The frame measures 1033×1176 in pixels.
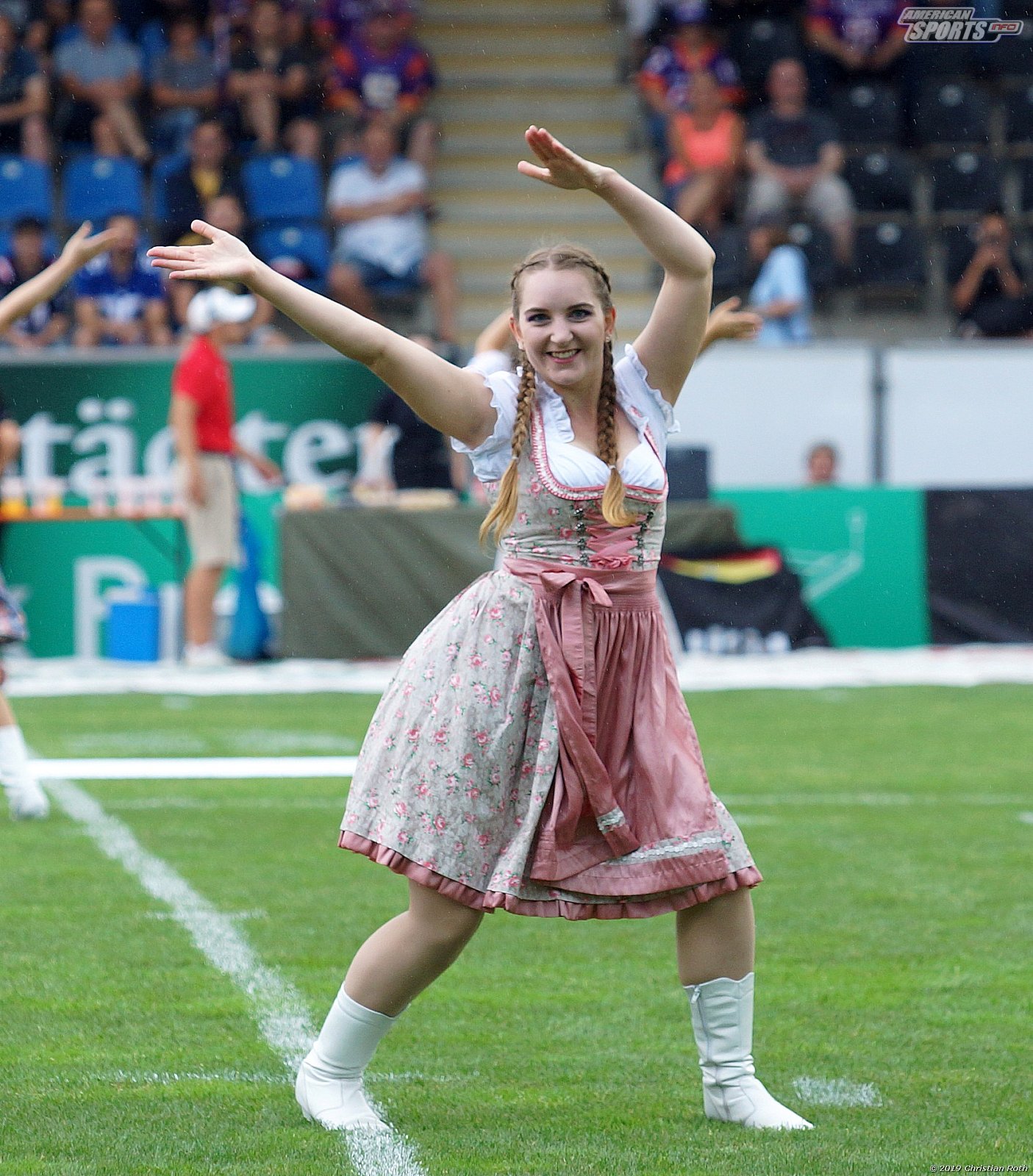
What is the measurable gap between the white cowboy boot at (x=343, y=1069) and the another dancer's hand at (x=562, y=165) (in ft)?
5.10

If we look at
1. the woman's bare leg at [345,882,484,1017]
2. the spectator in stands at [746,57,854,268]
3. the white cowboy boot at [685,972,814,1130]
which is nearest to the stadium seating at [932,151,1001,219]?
the spectator in stands at [746,57,854,268]

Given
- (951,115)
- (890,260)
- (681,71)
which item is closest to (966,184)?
(951,115)

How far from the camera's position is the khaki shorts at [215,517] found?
41.0 ft

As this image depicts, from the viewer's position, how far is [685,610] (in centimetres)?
1273

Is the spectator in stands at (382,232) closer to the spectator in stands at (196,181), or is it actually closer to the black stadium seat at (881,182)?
the spectator in stands at (196,181)

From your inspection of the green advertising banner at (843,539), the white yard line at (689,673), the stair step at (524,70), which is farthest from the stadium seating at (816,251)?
the white yard line at (689,673)

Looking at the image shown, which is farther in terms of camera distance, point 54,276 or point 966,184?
point 966,184

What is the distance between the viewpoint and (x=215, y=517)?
12.5 meters

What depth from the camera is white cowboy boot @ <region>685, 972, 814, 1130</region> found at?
363 cm

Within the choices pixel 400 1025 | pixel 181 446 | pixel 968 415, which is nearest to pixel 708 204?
Answer: pixel 968 415

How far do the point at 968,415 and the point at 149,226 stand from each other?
23.9 feet

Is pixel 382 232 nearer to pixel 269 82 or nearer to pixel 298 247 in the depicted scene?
pixel 298 247

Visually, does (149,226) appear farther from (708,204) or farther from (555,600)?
(555,600)

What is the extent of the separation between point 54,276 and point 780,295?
10330 millimetres
